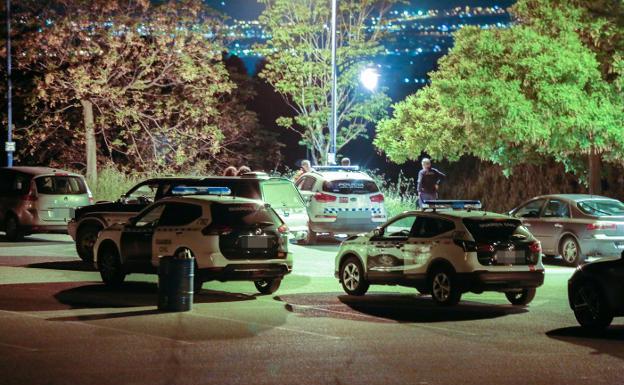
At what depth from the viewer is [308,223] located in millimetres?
26344

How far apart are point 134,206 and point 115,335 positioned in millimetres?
9605

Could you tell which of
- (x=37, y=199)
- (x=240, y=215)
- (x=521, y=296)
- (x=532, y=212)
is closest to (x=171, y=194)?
(x=240, y=215)

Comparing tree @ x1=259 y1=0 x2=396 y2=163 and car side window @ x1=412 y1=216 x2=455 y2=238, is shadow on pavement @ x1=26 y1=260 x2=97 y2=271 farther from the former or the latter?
tree @ x1=259 y1=0 x2=396 y2=163

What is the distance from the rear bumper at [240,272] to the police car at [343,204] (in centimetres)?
1012

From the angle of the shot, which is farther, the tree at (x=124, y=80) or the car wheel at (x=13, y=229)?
the tree at (x=124, y=80)

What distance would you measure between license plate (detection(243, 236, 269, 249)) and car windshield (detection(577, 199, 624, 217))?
8.14m

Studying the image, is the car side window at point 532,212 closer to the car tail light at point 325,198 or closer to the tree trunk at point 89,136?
the car tail light at point 325,198

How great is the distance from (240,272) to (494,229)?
3693 mm

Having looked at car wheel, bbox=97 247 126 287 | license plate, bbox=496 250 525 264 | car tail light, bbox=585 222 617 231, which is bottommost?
car wheel, bbox=97 247 126 287

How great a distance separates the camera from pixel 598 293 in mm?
13383

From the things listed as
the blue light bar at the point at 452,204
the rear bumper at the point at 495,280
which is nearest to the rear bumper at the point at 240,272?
the blue light bar at the point at 452,204

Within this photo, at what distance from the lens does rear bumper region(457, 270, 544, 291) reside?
1548cm

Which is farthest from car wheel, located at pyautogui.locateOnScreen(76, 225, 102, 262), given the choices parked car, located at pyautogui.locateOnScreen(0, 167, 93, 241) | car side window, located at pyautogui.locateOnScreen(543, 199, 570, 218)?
car side window, located at pyautogui.locateOnScreen(543, 199, 570, 218)

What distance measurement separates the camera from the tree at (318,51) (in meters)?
45.8
